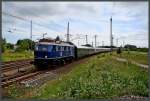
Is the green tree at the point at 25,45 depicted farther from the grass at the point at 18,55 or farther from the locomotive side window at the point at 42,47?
the locomotive side window at the point at 42,47

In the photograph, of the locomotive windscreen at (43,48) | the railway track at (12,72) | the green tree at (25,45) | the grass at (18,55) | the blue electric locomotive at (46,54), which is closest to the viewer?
the railway track at (12,72)

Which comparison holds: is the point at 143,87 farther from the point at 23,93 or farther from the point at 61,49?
the point at 61,49

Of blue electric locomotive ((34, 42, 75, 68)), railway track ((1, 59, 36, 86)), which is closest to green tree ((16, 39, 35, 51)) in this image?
railway track ((1, 59, 36, 86))

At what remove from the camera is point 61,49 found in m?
22.5

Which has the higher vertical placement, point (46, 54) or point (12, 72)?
point (46, 54)

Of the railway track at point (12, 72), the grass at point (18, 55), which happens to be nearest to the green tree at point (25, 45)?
the grass at point (18, 55)

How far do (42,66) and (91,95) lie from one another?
1056cm

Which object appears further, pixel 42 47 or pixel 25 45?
pixel 25 45

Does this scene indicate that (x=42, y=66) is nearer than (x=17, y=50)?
Yes

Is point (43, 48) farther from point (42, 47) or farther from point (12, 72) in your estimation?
point (12, 72)

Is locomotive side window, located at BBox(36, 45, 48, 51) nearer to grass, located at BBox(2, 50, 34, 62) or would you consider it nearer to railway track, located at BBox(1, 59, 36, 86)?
railway track, located at BBox(1, 59, 36, 86)

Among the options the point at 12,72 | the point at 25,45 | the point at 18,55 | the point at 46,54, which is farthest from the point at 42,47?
the point at 25,45

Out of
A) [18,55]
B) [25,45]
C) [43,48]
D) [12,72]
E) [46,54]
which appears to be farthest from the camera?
[25,45]

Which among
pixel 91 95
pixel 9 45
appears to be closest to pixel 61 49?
pixel 9 45
